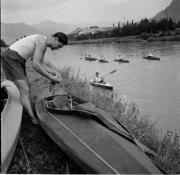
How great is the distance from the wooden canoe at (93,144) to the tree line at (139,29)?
9.16 ft

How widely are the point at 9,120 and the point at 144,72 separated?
147 inches

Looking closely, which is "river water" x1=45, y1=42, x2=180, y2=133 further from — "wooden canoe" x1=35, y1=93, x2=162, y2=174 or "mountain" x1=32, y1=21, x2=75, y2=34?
"wooden canoe" x1=35, y1=93, x2=162, y2=174

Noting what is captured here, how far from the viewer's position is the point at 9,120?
2.91 m

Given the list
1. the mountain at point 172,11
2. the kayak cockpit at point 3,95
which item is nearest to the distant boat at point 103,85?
the mountain at point 172,11

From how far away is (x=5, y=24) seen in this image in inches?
115

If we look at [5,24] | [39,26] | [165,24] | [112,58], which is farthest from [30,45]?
[112,58]

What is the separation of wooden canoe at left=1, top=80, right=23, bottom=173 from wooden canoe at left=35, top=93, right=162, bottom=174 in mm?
294

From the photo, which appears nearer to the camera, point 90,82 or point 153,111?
point 153,111

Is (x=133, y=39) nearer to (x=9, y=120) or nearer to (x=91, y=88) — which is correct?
(x=91, y=88)

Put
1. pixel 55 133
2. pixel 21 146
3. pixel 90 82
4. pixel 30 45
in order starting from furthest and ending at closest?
pixel 90 82 → pixel 30 45 → pixel 21 146 → pixel 55 133

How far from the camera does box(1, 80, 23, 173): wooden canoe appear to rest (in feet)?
7.69

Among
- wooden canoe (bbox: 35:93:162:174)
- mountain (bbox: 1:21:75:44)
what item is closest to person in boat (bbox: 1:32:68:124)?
wooden canoe (bbox: 35:93:162:174)

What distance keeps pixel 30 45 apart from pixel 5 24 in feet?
1.34

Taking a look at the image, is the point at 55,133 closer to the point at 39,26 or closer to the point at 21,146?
the point at 21,146
